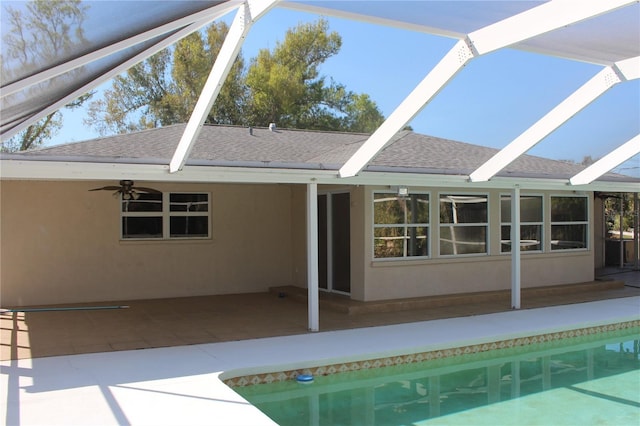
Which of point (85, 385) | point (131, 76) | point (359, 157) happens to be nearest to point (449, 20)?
point (359, 157)

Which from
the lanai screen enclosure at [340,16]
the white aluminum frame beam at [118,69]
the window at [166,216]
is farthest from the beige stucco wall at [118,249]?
the white aluminum frame beam at [118,69]

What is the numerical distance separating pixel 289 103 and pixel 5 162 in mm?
19160

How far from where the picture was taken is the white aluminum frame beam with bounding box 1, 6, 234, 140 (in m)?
5.22

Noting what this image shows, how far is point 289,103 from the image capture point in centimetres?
2544

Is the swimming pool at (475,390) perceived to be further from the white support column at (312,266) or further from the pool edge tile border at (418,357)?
the white support column at (312,266)

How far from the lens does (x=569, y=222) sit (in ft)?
45.2

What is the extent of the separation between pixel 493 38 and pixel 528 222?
824 centimetres

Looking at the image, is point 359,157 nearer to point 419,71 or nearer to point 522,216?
point 522,216

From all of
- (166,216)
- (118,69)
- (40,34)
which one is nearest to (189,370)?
(118,69)

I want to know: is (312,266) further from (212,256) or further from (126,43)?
(126,43)

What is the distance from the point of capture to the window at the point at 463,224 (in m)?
11.8

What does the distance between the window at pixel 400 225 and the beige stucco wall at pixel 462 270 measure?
16cm

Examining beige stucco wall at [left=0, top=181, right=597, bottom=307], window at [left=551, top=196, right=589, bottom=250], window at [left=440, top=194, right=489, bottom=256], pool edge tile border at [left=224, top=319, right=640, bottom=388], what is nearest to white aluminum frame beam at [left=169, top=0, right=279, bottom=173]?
pool edge tile border at [left=224, top=319, right=640, bottom=388]

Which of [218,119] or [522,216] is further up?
[218,119]
